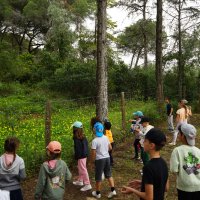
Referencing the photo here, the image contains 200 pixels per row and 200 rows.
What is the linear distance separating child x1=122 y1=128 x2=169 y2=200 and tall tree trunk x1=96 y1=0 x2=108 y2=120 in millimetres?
6269

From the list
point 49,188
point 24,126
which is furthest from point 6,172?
point 24,126

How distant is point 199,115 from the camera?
66.8 feet

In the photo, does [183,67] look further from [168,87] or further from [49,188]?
[49,188]

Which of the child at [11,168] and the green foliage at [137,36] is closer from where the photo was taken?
the child at [11,168]

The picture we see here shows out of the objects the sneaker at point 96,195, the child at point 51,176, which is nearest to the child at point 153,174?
the child at point 51,176

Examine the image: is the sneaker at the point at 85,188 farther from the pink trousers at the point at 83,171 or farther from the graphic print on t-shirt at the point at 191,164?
the graphic print on t-shirt at the point at 191,164

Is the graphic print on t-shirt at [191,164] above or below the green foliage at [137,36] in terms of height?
below

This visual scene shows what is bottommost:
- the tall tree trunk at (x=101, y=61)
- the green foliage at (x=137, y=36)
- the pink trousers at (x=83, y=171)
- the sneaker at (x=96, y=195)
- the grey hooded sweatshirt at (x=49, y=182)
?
the sneaker at (x=96, y=195)

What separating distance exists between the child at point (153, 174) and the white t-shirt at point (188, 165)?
2.41ft

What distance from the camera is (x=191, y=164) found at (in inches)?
185

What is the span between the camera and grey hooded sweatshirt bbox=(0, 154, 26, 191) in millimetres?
5258

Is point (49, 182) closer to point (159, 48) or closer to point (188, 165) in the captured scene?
point (188, 165)

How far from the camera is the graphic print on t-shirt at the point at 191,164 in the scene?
470 centimetres

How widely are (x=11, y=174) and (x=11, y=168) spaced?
9 cm
